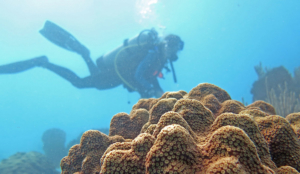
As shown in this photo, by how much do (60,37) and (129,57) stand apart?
5806mm

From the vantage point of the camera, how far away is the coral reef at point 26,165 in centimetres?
911

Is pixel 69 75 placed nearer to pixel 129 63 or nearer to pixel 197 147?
pixel 129 63

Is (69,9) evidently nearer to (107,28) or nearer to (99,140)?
(107,28)

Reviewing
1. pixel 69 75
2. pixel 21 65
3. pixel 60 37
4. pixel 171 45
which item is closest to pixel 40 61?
pixel 21 65

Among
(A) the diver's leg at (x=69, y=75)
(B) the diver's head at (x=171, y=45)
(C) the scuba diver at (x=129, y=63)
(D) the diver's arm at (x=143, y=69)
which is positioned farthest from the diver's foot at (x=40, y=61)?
(B) the diver's head at (x=171, y=45)

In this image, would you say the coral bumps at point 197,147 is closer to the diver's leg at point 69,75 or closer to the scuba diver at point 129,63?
the scuba diver at point 129,63

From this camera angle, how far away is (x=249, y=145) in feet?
3.60

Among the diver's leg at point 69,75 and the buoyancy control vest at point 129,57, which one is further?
the diver's leg at point 69,75

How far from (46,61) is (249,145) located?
13998 mm

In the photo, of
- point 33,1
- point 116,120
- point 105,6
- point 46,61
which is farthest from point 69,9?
point 116,120

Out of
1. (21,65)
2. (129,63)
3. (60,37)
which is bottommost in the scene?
(129,63)

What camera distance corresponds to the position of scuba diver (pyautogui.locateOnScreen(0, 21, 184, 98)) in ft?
31.1

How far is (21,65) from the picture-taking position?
37.8ft

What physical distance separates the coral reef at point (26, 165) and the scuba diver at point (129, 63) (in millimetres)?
5733
